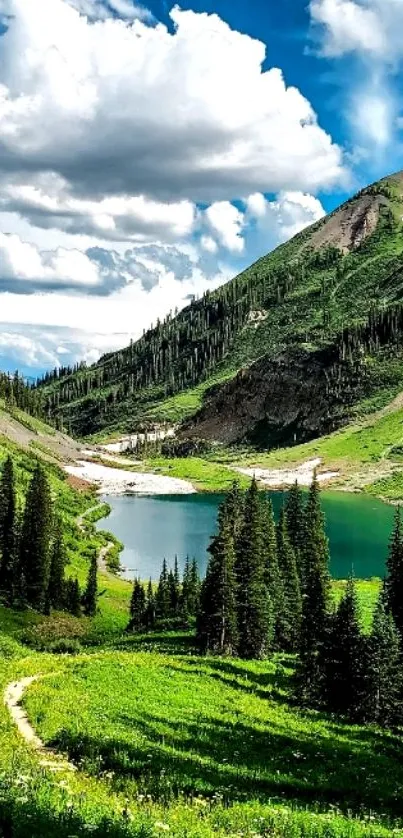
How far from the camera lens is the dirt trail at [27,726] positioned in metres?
21.7

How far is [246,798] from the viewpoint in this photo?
20797 mm

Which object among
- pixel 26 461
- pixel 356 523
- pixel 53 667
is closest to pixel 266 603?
pixel 53 667

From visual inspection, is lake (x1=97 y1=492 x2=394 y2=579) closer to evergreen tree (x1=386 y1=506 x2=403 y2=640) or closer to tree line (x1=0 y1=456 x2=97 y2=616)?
tree line (x1=0 y1=456 x2=97 y2=616)

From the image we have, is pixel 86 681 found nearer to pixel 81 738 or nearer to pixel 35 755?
pixel 81 738

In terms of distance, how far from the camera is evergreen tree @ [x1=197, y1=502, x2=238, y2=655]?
57250mm

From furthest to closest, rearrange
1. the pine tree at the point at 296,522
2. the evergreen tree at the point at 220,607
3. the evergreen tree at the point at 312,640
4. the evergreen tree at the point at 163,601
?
the pine tree at the point at 296,522 → the evergreen tree at the point at 163,601 → the evergreen tree at the point at 220,607 → the evergreen tree at the point at 312,640

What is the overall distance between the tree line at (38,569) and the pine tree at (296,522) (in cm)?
2565

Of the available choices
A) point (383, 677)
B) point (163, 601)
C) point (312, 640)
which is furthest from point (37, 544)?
point (383, 677)

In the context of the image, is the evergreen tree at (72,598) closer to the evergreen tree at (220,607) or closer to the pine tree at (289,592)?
the pine tree at (289,592)

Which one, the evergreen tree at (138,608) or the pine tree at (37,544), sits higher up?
the pine tree at (37,544)

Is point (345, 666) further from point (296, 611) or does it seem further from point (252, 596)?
point (296, 611)

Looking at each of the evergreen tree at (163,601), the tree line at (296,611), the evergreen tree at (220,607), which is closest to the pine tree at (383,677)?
the tree line at (296,611)

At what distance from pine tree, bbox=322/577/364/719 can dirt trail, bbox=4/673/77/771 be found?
54.8ft

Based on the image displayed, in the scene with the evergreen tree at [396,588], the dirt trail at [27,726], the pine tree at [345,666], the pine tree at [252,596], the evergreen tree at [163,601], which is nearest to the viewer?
the dirt trail at [27,726]
